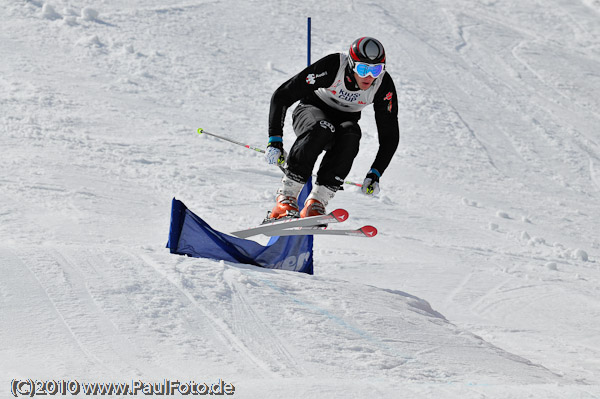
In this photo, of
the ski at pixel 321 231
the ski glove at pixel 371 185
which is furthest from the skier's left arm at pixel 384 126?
the ski at pixel 321 231

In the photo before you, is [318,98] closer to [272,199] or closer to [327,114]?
[327,114]

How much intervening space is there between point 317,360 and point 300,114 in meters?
2.28

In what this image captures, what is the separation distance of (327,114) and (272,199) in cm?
477

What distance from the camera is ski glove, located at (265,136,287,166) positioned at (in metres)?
5.90

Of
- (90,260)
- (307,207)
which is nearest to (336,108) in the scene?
(307,207)

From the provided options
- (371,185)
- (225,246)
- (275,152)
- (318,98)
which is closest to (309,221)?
(275,152)

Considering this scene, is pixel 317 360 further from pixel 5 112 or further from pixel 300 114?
pixel 5 112

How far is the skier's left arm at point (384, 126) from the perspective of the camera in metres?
6.15

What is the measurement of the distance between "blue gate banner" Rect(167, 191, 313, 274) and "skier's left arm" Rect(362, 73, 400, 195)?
0.99 metres

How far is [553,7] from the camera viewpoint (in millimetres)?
22359

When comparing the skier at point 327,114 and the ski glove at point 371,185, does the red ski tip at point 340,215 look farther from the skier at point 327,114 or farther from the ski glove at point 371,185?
the ski glove at point 371,185

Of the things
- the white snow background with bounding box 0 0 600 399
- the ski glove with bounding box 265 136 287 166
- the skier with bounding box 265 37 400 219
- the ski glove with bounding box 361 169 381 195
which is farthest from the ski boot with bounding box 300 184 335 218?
the white snow background with bounding box 0 0 600 399

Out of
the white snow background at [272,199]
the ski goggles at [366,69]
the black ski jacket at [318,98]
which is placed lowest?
the white snow background at [272,199]

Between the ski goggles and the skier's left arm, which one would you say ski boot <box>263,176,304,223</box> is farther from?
the ski goggles
